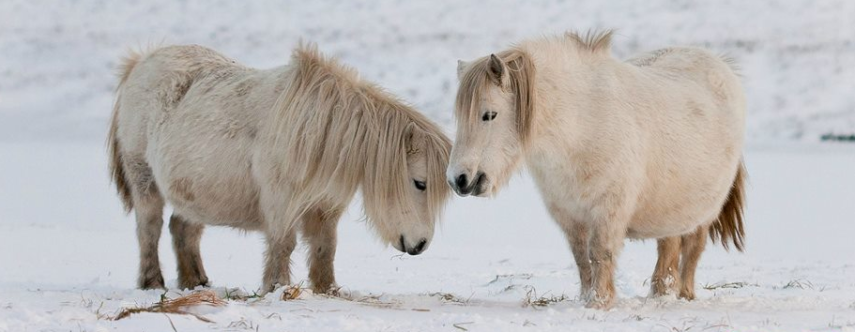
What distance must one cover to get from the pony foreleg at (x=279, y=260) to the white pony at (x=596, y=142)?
5.11 ft

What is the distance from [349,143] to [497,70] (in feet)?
4.15

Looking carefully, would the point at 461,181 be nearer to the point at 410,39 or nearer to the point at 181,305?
the point at 181,305

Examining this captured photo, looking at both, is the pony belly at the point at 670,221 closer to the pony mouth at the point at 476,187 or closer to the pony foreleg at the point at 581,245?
the pony foreleg at the point at 581,245

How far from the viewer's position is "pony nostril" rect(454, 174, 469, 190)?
17.8 ft

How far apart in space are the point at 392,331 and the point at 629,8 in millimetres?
25804

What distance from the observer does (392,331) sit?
4.60 meters

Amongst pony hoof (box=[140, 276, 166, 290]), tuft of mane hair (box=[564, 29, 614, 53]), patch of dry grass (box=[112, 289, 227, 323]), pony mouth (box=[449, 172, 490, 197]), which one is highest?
tuft of mane hair (box=[564, 29, 614, 53])

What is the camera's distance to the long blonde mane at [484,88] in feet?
18.1

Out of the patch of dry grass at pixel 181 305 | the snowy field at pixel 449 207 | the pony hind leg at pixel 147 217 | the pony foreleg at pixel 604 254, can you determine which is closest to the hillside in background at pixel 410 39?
the snowy field at pixel 449 207

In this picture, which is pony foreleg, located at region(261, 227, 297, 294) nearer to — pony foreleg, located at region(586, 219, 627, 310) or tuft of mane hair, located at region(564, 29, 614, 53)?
pony foreleg, located at region(586, 219, 627, 310)

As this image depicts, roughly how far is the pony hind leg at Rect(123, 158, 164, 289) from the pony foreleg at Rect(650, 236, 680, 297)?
3.59m

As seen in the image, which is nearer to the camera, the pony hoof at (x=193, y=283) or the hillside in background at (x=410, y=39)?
the pony hoof at (x=193, y=283)

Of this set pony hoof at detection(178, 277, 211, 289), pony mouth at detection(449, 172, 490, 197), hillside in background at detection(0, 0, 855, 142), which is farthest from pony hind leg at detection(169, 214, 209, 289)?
hillside in background at detection(0, 0, 855, 142)

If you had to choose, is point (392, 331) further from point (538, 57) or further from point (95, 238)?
point (95, 238)
